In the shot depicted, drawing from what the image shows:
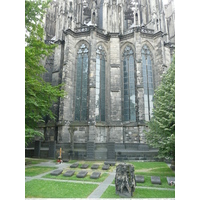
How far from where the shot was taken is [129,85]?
67.7ft

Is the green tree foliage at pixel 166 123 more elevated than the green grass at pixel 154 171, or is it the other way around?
the green tree foliage at pixel 166 123

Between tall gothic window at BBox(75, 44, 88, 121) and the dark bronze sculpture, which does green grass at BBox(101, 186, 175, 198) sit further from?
tall gothic window at BBox(75, 44, 88, 121)

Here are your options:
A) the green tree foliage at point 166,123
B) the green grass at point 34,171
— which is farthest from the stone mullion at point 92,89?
the green tree foliage at point 166,123

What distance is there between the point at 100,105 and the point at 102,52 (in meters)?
7.10

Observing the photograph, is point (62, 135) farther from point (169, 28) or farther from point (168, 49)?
point (169, 28)

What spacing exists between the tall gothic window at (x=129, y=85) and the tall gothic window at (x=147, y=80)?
1415 mm

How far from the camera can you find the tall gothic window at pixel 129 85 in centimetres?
1983

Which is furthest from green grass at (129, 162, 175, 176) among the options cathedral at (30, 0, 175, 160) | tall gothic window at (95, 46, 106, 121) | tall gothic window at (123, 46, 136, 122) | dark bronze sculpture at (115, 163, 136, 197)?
tall gothic window at (95, 46, 106, 121)

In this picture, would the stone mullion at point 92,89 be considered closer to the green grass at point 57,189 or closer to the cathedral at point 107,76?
the cathedral at point 107,76

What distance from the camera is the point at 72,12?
21.5m

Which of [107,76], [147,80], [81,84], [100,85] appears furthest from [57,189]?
[147,80]

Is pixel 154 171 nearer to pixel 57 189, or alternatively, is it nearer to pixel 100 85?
pixel 57 189

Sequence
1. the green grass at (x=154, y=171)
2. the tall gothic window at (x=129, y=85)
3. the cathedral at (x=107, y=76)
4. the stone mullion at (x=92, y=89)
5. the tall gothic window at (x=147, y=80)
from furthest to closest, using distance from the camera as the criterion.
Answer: the tall gothic window at (x=129, y=85)
the tall gothic window at (x=147, y=80)
the cathedral at (x=107, y=76)
the stone mullion at (x=92, y=89)
the green grass at (x=154, y=171)
